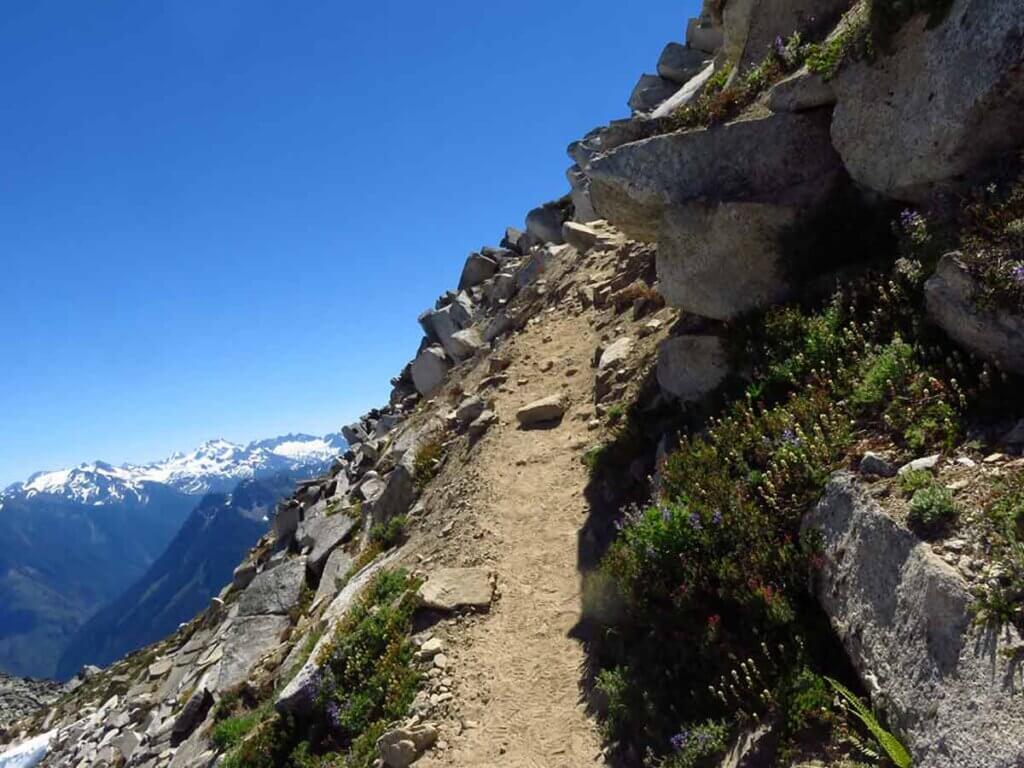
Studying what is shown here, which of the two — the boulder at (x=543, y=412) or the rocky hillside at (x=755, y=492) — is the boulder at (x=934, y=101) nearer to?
the rocky hillside at (x=755, y=492)

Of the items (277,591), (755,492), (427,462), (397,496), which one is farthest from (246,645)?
(755,492)

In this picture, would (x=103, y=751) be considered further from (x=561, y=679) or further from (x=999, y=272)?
(x=999, y=272)

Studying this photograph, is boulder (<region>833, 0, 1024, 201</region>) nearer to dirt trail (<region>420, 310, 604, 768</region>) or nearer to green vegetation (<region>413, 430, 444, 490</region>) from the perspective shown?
dirt trail (<region>420, 310, 604, 768</region>)

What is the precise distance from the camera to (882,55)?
1101 cm

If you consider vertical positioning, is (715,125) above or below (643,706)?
above

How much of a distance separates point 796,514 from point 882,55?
25.7 feet

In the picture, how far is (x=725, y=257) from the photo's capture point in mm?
13219

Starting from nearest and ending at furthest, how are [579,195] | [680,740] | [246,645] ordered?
[680,740]
[246,645]
[579,195]

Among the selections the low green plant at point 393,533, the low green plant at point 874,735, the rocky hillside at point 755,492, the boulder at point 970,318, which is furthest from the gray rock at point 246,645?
the boulder at point 970,318

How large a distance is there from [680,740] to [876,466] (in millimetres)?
3855

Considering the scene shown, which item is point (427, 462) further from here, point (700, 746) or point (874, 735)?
point (874, 735)

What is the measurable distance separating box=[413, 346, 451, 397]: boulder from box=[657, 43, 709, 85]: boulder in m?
21.8

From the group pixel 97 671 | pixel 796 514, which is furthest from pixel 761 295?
pixel 97 671

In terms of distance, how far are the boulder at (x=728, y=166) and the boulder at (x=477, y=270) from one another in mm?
27410
